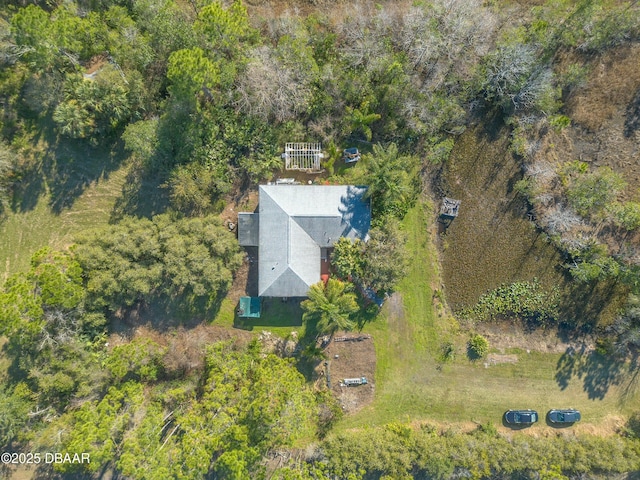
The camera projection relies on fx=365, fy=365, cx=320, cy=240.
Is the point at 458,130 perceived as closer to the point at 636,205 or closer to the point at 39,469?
the point at 636,205

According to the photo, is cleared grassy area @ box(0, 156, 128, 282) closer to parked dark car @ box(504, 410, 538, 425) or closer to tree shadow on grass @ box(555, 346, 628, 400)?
parked dark car @ box(504, 410, 538, 425)

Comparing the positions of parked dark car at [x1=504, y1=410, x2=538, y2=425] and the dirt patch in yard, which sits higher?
the dirt patch in yard

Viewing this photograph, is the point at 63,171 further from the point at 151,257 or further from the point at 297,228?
the point at 297,228

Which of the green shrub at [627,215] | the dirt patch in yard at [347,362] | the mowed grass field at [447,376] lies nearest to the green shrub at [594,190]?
the green shrub at [627,215]

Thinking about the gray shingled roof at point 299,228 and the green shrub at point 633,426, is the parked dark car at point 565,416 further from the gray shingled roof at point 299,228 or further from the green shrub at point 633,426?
the gray shingled roof at point 299,228

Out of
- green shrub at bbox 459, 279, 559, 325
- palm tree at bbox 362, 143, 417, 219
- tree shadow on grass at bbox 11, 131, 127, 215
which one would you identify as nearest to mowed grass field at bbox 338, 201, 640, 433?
palm tree at bbox 362, 143, 417, 219
